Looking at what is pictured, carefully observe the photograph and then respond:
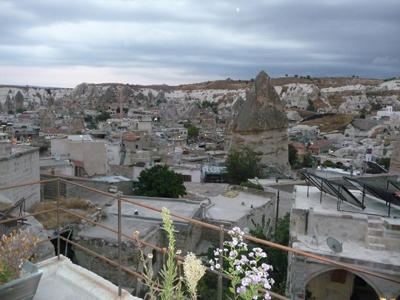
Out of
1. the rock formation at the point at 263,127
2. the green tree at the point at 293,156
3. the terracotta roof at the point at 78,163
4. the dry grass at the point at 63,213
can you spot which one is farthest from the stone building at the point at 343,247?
the green tree at the point at 293,156

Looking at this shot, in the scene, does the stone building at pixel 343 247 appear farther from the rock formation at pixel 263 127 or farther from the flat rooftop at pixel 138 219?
the rock formation at pixel 263 127

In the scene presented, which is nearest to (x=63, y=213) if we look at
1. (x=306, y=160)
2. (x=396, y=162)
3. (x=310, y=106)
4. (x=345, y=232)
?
(x=345, y=232)

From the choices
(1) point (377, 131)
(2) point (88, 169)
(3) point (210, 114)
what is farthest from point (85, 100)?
(2) point (88, 169)

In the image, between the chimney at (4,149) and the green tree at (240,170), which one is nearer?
the chimney at (4,149)

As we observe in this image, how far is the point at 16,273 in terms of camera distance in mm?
2910

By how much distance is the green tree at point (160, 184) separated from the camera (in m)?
15.8

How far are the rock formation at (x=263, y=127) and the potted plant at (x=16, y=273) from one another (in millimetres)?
30521

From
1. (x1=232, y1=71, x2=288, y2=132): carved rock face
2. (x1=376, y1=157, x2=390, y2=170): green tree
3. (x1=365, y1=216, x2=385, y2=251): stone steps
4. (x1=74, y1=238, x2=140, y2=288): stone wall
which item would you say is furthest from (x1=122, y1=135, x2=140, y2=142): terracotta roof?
(x1=365, y1=216, x2=385, y2=251): stone steps

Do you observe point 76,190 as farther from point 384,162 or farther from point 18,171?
point 384,162

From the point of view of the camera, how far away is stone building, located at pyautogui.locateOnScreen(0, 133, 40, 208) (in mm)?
10008

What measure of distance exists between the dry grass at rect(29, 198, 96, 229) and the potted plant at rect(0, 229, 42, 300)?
5.82 meters

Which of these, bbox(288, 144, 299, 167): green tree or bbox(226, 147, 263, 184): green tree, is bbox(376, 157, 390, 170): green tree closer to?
bbox(288, 144, 299, 167): green tree

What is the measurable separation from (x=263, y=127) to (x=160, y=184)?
1862cm

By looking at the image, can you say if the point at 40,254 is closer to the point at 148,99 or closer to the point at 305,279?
the point at 305,279
